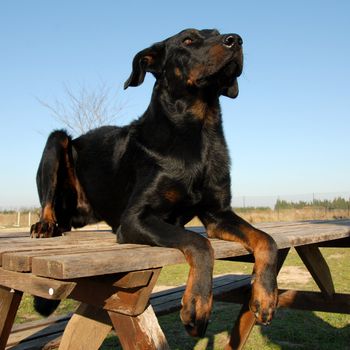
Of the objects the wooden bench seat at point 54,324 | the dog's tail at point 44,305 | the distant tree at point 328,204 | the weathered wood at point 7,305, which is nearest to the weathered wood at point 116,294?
the weathered wood at point 7,305

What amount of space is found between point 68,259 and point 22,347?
1.67 meters

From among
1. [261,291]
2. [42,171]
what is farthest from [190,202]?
[42,171]

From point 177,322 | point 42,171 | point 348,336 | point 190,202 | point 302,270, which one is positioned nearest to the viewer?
point 190,202

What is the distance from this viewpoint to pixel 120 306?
1811 millimetres

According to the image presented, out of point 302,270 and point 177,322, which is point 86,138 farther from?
point 302,270

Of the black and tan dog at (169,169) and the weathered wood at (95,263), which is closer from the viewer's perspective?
the weathered wood at (95,263)

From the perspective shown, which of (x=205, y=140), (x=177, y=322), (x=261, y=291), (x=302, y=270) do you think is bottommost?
(x=302, y=270)

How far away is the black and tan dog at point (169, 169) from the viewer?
2.24m

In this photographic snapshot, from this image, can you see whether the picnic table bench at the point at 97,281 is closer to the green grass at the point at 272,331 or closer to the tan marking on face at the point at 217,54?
the tan marking on face at the point at 217,54

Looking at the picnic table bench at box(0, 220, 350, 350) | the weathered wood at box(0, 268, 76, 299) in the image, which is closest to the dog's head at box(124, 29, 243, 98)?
the picnic table bench at box(0, 220, 350, 350)

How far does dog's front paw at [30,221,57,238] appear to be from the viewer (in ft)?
9.21

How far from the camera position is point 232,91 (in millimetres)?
3203

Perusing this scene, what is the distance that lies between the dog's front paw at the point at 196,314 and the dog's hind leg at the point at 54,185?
1344mm

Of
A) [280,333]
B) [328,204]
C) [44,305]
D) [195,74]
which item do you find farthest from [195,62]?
[328,204]
